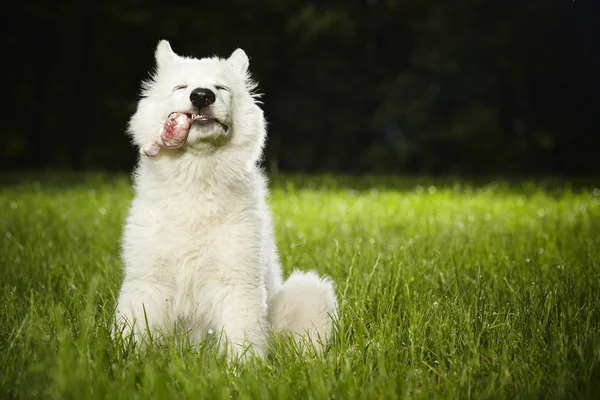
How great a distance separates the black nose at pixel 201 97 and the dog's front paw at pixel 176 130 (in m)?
0.08

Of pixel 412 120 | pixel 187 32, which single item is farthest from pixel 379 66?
pixel 187 32

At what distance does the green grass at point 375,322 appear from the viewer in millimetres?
2148

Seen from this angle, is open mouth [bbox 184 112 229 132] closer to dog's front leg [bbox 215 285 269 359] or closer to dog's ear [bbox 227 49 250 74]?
dog's ear [bbox 227 49 250 74]

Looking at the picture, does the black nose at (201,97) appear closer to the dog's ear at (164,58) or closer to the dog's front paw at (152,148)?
the dog's front paw at (152,148)

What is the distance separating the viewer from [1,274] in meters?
4.27

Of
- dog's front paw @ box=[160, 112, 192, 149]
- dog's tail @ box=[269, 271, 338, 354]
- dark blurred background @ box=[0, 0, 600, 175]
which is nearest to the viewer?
dog's front paw @ box=[160, 112, 192, 149]

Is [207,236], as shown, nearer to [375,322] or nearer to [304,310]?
Result: [304,310]

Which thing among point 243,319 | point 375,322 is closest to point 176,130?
point 243,319

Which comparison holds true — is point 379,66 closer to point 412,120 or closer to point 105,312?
point 412,120

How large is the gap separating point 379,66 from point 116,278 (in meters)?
22.1

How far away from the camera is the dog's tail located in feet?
9.80

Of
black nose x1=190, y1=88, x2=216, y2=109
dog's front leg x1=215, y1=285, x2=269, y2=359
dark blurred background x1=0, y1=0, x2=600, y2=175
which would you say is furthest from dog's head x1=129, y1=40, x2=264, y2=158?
dark blurred background x1=0, y1=0, x2=600, y2=175

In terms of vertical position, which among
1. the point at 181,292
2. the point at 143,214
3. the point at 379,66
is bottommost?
the point at 181,292

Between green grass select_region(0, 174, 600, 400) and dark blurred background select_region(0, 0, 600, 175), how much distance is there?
16.2 metres
